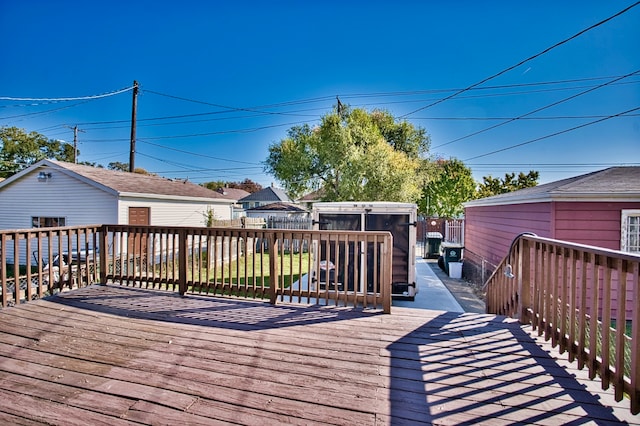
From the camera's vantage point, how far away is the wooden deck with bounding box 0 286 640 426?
5.99 feet

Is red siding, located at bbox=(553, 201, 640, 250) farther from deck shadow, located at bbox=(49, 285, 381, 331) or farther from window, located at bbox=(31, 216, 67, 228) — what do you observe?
window, located at bbox=(31, 216, 67, 228)

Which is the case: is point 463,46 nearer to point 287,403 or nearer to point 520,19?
point 520,19

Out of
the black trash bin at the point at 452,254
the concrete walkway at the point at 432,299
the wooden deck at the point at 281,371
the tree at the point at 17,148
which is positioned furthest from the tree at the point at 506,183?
the tree at the point at 17,148

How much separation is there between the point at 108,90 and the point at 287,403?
1927 cm

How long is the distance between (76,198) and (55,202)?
1.12m

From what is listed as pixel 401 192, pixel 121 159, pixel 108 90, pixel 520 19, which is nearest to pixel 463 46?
pixel 520 19

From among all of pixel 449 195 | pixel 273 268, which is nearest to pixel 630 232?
pixel 273 268

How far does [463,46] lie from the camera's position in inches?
468

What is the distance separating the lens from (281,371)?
7.66 ft

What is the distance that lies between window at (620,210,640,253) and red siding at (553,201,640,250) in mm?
74

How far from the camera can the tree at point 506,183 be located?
24125 millimetres

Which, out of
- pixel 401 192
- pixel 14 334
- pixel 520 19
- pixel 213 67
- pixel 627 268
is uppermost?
pixel 213 67

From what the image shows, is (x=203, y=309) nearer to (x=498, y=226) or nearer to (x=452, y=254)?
(x=498, y=226)

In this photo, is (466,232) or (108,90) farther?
(108,90)
